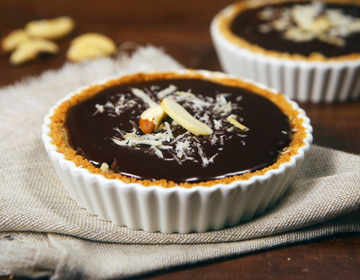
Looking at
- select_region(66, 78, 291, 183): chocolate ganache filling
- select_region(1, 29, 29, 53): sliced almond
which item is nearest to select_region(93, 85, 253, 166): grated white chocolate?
select_region(66, 78, 291, 183): chocolate ganache filling

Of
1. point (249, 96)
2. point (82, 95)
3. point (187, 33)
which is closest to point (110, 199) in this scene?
point (82, 95)

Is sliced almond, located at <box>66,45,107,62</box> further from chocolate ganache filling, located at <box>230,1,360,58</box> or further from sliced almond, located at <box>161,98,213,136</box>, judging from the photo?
sliced almond, located at <box>161,98,213,136</box>

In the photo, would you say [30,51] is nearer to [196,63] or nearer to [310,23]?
[196,63]

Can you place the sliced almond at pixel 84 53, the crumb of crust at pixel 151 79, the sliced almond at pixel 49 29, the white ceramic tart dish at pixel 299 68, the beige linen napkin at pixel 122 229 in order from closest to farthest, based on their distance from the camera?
the beige linen napkin at pixel 122 229 < the crumb of crust at pixel 151 79 < the white ceramic tart dish at pixel 299 68 < the sliced almond at pixel 84 53 < the sliced almond at pixel 49 29

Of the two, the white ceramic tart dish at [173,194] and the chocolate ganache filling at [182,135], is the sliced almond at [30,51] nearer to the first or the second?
the chocolate ganache filling at [182,135]

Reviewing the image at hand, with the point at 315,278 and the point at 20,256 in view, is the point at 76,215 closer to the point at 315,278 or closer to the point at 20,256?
the point at 20,256

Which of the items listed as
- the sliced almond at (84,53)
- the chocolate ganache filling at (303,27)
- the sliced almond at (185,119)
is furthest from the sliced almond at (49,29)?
the sliced almond at (185,119)

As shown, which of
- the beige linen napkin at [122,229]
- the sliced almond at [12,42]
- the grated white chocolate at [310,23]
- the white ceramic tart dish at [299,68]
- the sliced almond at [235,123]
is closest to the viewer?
the beige linen napkin at [122,229]
